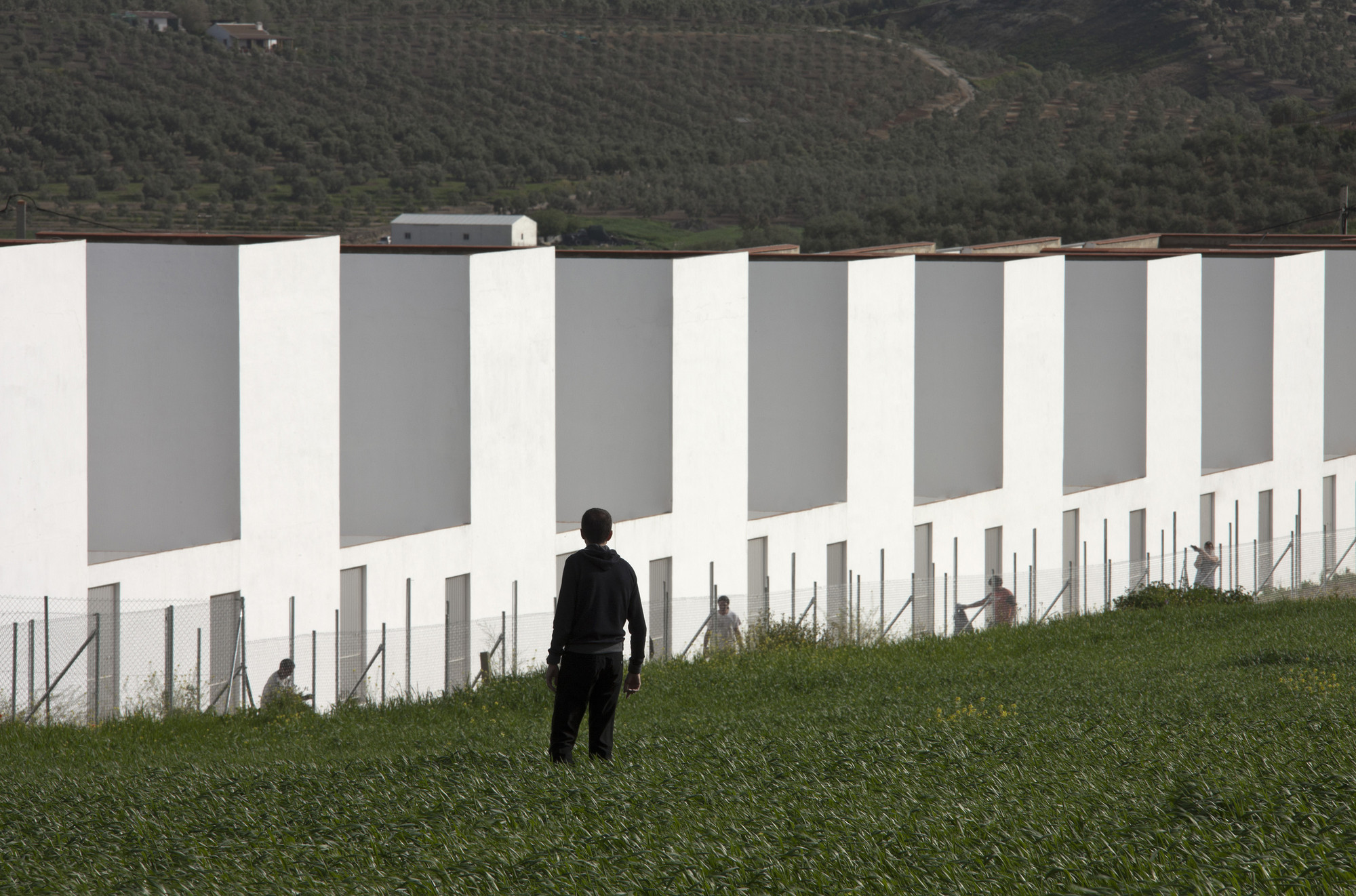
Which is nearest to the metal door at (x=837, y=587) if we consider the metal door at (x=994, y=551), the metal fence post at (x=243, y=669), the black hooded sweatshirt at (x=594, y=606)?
the metal door at (x=994, y=551)

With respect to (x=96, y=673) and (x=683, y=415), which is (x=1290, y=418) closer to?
(x=683, y=415)

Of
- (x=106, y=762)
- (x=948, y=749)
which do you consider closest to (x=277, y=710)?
(x=106, y=762)

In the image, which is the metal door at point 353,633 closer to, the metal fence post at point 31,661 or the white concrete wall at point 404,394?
the white concrete wall at point 404,394

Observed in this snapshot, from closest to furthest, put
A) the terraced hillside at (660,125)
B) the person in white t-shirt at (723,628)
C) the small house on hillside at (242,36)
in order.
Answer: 1. the person in white t-shirt at (723,628)
2. the terraced hillside at (660,125)
3. the small house on hillside at (242,36)

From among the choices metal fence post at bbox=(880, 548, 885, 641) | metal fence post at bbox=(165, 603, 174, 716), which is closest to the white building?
metal fence post at bbox=(880, 548, 885, 641)

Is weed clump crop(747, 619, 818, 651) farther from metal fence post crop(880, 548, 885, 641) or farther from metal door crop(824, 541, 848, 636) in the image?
metal fence post crop(880, 548, 885, 641)

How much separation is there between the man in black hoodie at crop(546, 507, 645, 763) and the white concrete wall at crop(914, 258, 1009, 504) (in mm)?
19427

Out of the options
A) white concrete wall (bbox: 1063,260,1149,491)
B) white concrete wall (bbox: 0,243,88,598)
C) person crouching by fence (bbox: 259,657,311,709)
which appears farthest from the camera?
white concrete wall (bbox: 1063,260,1149,491)

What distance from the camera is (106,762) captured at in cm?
1241

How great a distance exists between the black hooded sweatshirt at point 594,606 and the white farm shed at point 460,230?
41.5 metres

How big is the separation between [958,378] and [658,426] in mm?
7718

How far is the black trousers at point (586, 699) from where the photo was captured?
9016 millimetres

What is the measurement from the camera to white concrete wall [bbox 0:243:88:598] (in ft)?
50.1

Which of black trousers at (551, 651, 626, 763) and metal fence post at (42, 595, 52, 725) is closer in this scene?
black trousers at (551, 651, 626, 763)
